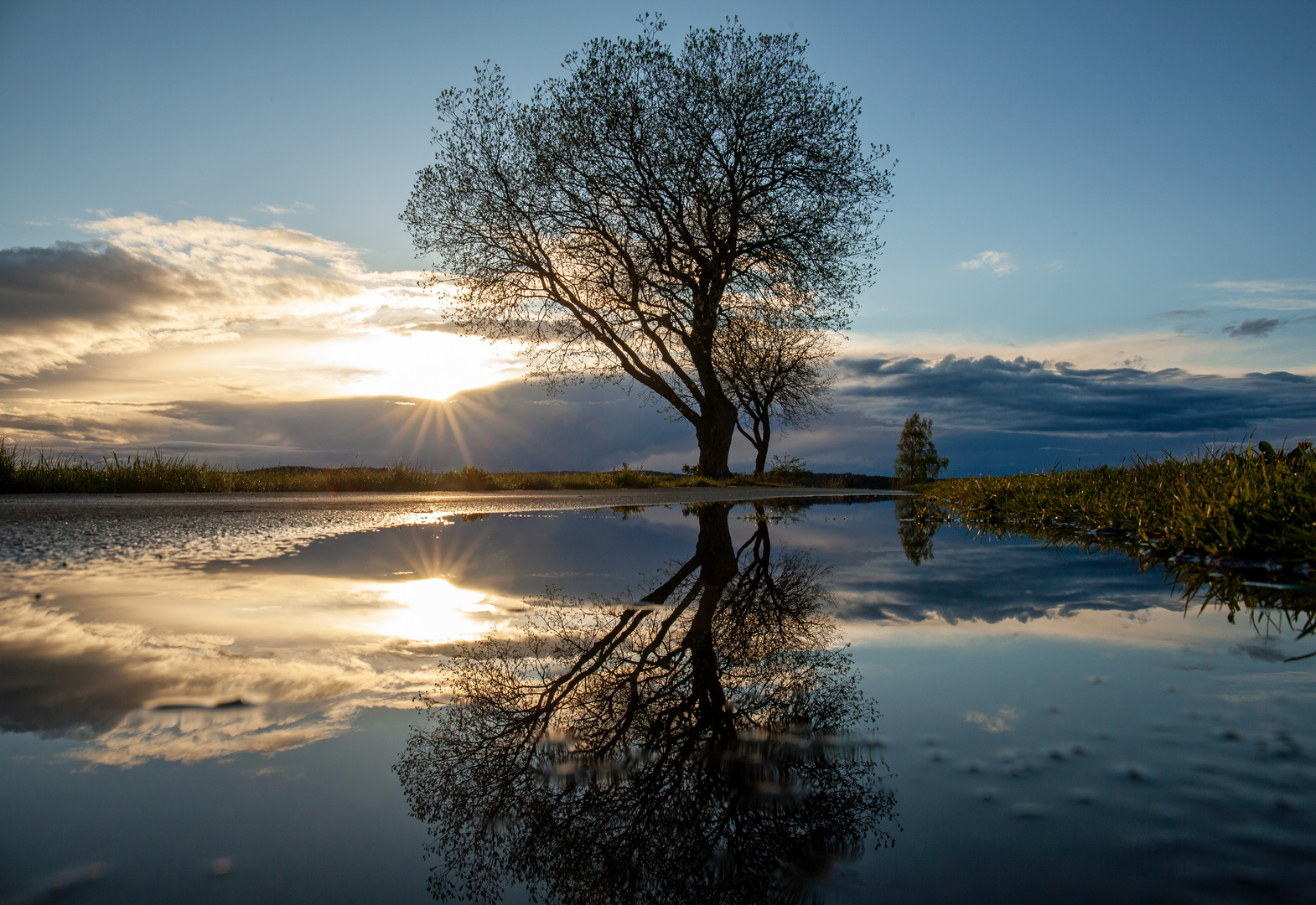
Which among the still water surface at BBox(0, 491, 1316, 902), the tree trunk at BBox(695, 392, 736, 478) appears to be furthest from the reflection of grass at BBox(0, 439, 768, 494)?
the still water surface at BBox(0, 491, 1316, 902)

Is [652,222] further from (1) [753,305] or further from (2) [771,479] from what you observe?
(2) [771,479]

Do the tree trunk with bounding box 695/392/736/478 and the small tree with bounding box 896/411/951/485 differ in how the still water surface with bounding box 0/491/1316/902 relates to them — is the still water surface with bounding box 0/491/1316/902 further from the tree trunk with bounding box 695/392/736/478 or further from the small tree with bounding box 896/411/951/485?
the small tree with bounding box 896/411/951/485

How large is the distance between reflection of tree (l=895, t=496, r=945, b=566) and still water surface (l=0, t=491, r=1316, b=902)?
1630 mm

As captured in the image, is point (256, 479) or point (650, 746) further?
point (256, 479)

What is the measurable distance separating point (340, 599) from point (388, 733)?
167 cm

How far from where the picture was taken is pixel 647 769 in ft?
4.59

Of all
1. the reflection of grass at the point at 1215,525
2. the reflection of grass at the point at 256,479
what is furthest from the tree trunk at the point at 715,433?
the reflection of grass at the point at 1215,525

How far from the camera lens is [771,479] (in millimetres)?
27578

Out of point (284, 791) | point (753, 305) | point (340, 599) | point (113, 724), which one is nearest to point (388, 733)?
point (284, 791)

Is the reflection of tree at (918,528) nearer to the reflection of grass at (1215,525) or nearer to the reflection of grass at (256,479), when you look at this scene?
the reflection of grass at (1215,525)

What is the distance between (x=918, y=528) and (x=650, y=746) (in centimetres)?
616

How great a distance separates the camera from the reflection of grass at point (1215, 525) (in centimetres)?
314

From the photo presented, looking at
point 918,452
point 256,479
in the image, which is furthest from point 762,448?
point 256,479

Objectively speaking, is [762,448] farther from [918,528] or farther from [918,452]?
[918,528]
